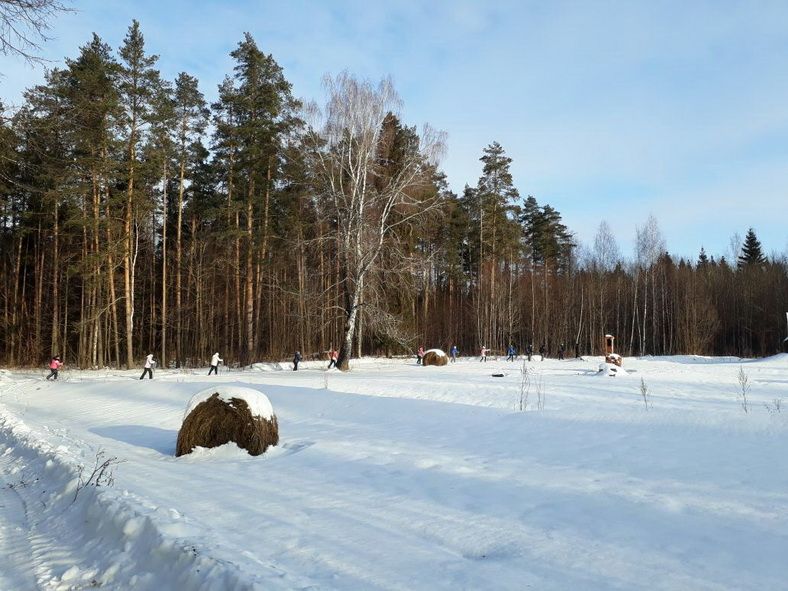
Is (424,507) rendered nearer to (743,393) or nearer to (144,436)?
(144,436)

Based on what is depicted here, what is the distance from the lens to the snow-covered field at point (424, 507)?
371cm

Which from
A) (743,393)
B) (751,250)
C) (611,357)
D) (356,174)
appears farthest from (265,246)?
(751,250)

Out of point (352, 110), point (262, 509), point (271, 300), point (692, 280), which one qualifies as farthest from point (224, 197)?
point (692, 280)

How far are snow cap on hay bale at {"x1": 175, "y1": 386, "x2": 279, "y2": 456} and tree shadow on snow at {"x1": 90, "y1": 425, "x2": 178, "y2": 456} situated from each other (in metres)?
0.79

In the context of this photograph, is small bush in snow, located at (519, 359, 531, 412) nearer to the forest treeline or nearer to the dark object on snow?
the forest treeline

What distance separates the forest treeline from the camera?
961 inches

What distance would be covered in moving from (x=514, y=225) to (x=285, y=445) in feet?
132

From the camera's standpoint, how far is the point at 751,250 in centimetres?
7206

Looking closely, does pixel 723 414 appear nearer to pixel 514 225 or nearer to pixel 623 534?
pixel 623 534

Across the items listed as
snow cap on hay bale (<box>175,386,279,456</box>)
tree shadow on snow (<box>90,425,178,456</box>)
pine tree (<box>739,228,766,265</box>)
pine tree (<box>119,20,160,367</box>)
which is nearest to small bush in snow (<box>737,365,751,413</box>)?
snow cap on hay bale (<box>175,386,279,456</box>)

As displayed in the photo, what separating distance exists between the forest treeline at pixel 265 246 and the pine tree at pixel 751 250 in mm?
14908

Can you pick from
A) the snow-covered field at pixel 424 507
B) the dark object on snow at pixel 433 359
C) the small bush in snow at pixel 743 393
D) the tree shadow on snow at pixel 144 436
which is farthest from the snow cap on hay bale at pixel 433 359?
the tree shadow on snow at pixel 144 436

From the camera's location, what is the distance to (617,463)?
6301 millimetres

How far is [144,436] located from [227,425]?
11.1 feet
